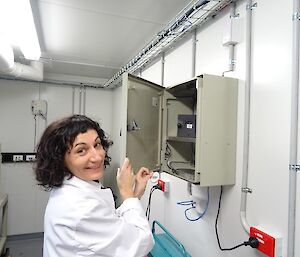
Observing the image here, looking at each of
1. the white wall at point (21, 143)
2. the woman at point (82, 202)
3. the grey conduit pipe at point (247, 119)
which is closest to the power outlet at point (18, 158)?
the white wall at point (21, 143)

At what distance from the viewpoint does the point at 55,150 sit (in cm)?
106

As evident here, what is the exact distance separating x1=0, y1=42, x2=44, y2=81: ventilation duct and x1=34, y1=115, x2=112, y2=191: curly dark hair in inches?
59.8

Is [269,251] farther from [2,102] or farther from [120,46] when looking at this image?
[2,102]

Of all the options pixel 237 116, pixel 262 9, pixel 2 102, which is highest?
pixel 262 9

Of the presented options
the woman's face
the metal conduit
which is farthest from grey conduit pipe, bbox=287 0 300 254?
the woman's face

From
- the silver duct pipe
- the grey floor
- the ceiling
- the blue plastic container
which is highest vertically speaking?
the ceiling

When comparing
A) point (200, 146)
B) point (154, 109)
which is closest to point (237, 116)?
point (200, 146)

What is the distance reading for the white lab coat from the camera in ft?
3.11

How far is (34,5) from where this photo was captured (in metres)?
1.81

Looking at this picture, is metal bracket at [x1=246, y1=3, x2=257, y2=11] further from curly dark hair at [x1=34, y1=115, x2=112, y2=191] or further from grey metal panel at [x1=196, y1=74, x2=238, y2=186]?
curly dark hair at [x1=34, y1=115, x2=112, y2=191]

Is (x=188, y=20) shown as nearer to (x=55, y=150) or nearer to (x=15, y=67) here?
(x=55, y=150)

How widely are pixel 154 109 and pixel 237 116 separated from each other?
62cm

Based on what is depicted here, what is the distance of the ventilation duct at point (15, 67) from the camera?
2.28 m

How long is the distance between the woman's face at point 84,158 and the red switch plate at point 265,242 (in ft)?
2.78
